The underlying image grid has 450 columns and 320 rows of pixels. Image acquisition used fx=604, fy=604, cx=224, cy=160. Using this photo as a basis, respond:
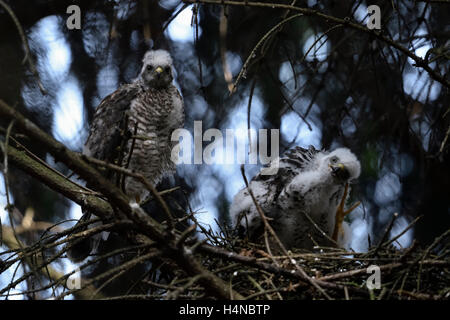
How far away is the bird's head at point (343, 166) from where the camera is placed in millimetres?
2887

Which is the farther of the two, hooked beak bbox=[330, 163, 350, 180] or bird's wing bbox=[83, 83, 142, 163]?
bird's wing bbox=[83, 83, 142, 163]

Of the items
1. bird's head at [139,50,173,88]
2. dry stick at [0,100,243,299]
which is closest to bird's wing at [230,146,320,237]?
bird's head at [139,50,173,88]

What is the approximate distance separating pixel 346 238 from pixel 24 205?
6.76 ft

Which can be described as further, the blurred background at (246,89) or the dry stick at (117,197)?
the blurred background at (246,89)

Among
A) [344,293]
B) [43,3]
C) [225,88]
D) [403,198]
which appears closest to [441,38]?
[403,198]

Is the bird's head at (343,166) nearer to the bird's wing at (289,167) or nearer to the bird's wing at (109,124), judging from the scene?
the bird's wing at (289,167)

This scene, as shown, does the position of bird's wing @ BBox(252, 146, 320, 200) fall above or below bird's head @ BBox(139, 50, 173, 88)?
below

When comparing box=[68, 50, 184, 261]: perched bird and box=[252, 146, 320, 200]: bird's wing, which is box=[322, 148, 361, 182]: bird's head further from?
box=[68, 50, 184, 261]: perched bird

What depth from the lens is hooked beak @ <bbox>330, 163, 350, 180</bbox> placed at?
2.88 metres

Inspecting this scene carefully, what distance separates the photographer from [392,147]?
4207 mm

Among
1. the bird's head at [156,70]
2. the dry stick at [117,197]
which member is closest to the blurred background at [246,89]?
the bird's head at [156,70]

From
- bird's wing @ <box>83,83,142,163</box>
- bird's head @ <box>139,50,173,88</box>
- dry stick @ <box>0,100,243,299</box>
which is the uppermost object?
bird's head @ <box>139,50,173,88</box>

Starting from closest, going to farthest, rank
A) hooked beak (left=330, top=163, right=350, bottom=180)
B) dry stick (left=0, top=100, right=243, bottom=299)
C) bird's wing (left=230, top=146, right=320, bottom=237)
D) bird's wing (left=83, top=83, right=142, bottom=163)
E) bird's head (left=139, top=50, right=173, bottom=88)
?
dry stick (left=0, top=100, right=243, bottom=299) → hooked beak (left=330, top=163, right=350, bottom=180) → bird's wing (left=230, top=146, right=320, bottom=237) → bird's wing (left=83, top=83, right=142, bottom=163) → bird's head (left=139, top=50, right=173, bottom=88)
